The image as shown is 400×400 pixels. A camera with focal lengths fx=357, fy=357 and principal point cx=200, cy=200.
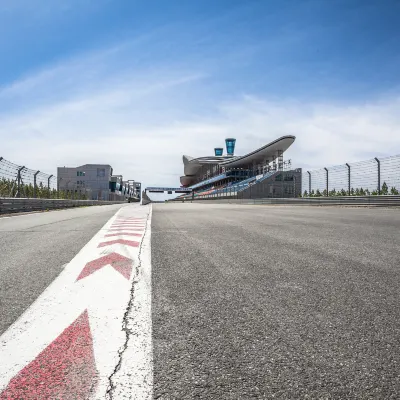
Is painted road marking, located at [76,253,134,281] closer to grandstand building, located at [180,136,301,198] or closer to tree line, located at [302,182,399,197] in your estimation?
tree line, located at [302,182,399,197]

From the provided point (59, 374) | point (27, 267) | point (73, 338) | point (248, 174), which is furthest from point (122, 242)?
point (248, 174)

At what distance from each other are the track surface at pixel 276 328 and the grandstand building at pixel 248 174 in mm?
30029

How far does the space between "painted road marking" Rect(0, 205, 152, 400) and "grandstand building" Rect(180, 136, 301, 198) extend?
31.1m

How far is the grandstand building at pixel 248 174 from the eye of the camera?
4121cm

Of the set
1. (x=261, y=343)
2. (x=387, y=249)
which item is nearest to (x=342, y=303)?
(x=261, y=343)

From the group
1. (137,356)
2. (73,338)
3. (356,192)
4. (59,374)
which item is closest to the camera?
(59,374)

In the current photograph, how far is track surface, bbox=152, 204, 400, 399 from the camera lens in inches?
55.7

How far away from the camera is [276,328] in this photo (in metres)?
2.00

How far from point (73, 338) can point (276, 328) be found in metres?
1.10

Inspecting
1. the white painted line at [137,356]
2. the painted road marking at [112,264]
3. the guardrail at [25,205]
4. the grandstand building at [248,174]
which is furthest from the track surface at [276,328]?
the grandstand building at [248,174]

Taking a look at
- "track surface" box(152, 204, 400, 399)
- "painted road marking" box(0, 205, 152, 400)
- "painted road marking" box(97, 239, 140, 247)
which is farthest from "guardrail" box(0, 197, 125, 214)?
"painted road marking" box(0, 205, 152, 400)

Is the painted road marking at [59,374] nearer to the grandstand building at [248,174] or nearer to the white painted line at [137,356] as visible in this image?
the white painted line at [137,356]

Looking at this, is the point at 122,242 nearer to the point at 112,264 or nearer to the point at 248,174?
the point at 112,264

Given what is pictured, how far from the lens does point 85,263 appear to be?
4051mm
